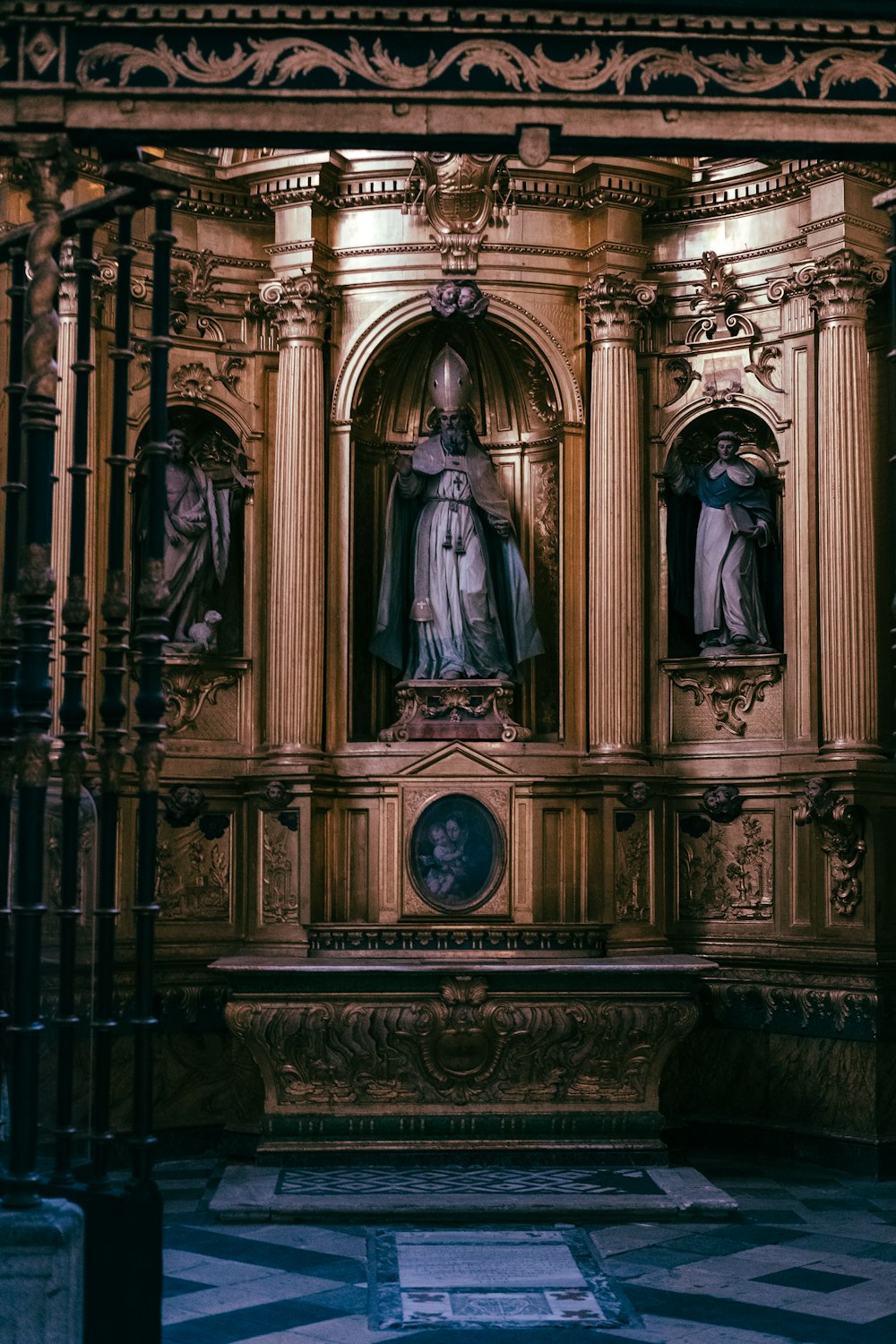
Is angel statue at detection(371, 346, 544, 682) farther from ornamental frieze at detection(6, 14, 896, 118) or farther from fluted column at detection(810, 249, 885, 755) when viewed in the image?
ornamental frieze at detection(6, 14, 896, 118)

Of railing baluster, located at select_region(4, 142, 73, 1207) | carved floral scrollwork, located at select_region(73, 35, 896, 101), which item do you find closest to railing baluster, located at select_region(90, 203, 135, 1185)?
railing baluster, located at select_region(4, 142, 73, 1207)

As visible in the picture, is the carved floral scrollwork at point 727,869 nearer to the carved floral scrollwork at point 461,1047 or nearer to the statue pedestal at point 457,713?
the carved floral scrollwork at point 461,1047

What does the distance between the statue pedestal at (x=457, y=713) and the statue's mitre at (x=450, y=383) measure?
2.03 m

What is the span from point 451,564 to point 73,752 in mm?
6494

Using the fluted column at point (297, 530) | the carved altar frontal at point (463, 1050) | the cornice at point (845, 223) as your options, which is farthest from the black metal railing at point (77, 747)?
the cornice at point (845, 223)

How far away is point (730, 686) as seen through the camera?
13.1 m

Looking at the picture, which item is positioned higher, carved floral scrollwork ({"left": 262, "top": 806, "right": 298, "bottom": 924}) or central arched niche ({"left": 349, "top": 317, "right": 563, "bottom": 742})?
central arched niche ({"left": 349, "top": 317, "right": 563, "bottom": 742})

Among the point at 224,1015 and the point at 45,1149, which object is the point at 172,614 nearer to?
the point at 224,1015

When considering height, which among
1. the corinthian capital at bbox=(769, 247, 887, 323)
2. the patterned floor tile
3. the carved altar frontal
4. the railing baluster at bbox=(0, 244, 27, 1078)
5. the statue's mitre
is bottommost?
the patterned floor tile

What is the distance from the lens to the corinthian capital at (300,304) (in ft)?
43.1

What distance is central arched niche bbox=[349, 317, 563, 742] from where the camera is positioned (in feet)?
44.3

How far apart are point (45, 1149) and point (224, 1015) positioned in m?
4.92

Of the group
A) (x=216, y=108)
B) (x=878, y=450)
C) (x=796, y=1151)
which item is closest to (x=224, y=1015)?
(x=796, y=1151)

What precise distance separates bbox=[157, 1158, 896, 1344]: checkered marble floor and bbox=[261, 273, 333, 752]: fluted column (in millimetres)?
3313
